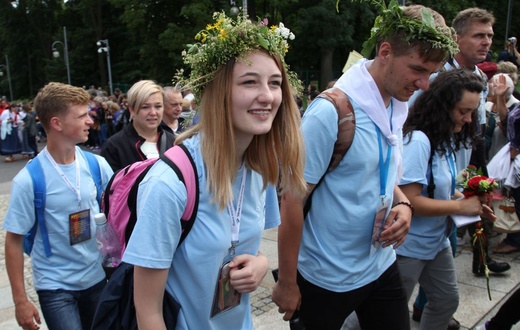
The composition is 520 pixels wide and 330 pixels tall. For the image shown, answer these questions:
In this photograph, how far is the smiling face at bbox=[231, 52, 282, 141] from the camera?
5.27 feet

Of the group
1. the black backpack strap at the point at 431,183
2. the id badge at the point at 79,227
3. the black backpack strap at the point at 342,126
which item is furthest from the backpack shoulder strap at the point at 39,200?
the black backpack strap at the point at 431,183

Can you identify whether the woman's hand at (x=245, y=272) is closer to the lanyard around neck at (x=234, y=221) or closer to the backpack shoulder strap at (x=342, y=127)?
the lanyard around neck at (x=234, y=221)

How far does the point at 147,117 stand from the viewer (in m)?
3.79

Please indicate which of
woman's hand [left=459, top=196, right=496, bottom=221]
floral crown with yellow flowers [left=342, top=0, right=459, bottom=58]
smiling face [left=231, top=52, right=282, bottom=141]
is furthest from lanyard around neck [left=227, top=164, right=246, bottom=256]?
woman's hand [left=459, top=196, right=496, bottom=221]

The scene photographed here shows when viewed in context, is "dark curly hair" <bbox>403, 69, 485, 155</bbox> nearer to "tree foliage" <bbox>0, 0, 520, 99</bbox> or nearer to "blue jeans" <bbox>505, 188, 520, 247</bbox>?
"blue jeans" <bbox>505, 188, 520, 247</bbox>

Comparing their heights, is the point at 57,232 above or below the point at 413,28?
below

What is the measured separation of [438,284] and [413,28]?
65.1 inches

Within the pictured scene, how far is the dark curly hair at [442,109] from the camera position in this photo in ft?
9.25

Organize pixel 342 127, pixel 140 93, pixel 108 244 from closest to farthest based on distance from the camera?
pixel 108 244 → pixel 342 127 → pixel 140 93

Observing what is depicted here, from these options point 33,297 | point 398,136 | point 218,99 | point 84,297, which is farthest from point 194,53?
point 33,297

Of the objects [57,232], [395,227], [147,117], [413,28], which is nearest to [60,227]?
[57,232]

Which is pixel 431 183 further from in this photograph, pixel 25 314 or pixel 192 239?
pixel 25 314

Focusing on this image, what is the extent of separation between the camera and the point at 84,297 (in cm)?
272

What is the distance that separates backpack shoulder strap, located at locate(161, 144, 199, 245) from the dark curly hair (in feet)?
5.53
